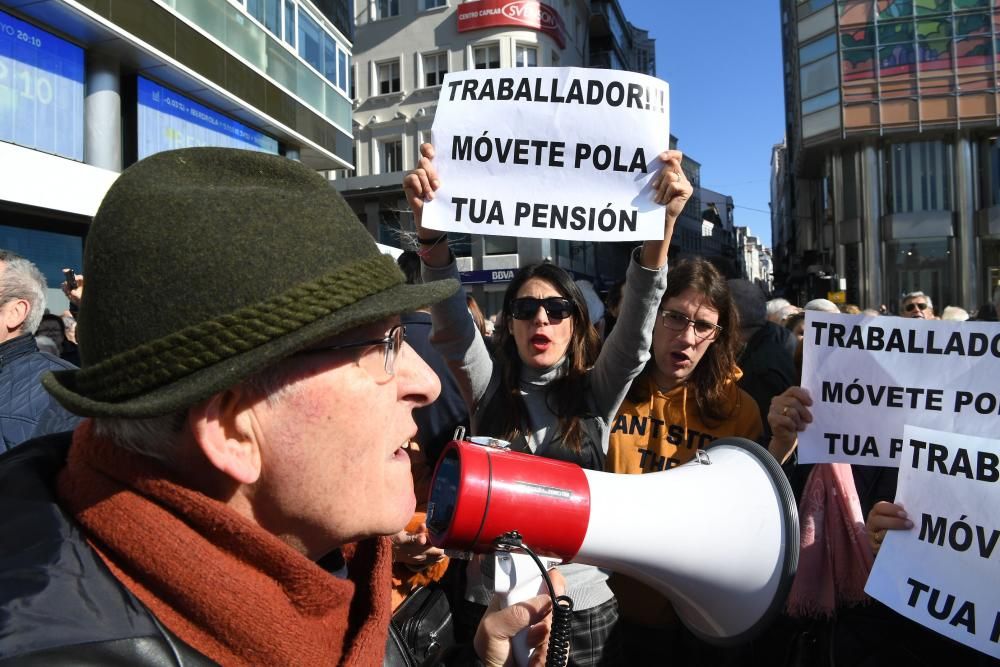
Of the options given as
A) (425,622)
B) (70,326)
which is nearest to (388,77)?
(70,326)

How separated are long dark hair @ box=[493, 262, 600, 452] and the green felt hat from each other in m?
1.49

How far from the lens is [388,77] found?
30.7 meters

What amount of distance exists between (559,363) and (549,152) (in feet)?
2.55

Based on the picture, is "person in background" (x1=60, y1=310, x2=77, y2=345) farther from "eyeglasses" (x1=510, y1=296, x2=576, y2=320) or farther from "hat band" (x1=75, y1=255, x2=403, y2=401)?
"hat band" (x1=75, y1=255, x2=403, y2=401)

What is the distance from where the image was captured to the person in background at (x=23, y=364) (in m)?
2.66

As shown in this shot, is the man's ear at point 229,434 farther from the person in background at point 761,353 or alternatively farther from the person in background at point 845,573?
the person in background at point 761,353

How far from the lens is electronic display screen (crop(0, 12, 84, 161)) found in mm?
10133

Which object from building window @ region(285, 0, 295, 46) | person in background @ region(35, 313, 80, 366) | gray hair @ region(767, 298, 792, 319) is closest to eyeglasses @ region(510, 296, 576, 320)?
person in background @ region(35, 313, 80, 366)

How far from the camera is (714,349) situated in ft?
8.70

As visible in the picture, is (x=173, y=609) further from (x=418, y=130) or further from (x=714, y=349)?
(x=418, y=130)

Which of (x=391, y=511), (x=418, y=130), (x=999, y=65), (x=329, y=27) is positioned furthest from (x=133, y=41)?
(x=999, y=65)

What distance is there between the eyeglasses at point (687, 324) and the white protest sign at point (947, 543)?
88 cm

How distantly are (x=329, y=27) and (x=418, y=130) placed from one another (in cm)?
972

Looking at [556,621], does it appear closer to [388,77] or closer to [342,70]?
[342,70]
